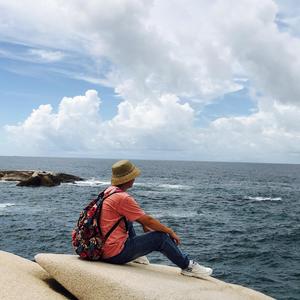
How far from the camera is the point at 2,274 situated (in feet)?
24.9

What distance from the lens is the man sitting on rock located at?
765 cm

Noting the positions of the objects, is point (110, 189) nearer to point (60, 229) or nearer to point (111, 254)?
point (111, 254)

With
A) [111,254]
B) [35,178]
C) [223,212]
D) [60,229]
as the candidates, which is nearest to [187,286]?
[111,254]

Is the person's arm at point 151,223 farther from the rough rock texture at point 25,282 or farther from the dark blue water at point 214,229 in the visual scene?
the dark blue water at point 214,229

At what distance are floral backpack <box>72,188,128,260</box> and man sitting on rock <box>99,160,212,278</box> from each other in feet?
0.22

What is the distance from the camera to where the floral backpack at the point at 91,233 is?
768cm

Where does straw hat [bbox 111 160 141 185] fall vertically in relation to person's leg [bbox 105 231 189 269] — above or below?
above

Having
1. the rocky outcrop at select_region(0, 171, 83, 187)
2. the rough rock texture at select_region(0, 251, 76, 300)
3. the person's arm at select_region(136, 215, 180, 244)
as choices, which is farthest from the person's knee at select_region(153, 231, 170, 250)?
the rocky outcrop at select_region(0, 171, 83, 187)

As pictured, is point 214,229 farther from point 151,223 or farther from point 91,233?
point 91,233

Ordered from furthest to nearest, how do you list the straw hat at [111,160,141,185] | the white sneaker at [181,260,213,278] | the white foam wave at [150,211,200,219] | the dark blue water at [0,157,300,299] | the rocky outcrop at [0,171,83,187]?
Answer: 1. the rocky outcrop at [0,171,83,187]
2. the white foam wave at [150,211,200,219]
3. the dark blue water at [0,157,300,299]
4. the white sneaker at [181,260,213,278]
5. the straw hat at [111,160,141,185]

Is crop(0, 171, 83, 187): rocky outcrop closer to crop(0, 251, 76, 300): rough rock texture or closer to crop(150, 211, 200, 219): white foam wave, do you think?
crop(150, 211, 200, 219): white foam wave

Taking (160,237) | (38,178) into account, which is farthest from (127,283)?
(38,178)

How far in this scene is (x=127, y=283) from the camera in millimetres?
6992

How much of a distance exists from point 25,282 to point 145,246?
220 cm
